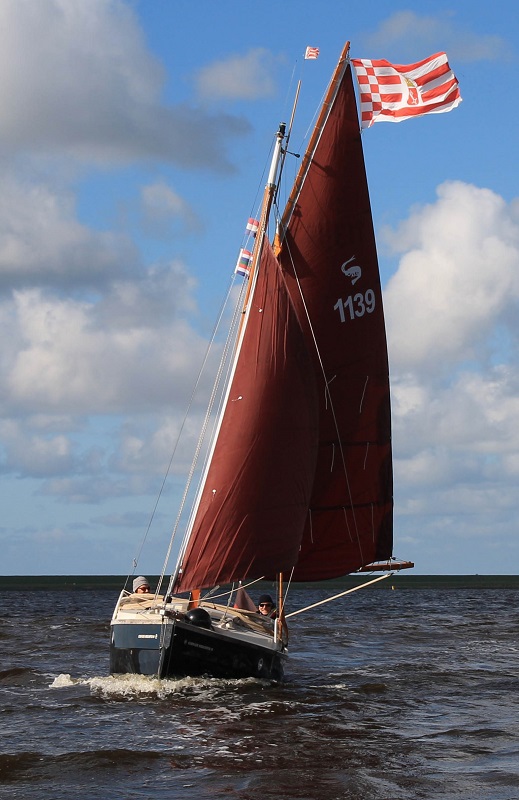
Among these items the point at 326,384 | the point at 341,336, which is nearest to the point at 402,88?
the point at 341,336

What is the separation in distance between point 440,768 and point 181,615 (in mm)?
7666

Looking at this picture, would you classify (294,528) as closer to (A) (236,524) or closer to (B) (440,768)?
(A) (236,524)

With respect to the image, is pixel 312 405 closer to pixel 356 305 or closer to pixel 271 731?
pixel 356 305

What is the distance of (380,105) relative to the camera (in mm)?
29672

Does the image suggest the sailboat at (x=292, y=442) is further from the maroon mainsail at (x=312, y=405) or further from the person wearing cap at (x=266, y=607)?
the person wearing cap at (x=266, y=607)

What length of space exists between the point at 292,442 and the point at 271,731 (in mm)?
7158

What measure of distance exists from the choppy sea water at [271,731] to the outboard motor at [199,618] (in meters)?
1.31

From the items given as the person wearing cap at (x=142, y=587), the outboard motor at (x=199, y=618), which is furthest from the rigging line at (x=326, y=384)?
the outboard motor at (x=199, y=618)

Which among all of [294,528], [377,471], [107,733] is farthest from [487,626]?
[107,733]

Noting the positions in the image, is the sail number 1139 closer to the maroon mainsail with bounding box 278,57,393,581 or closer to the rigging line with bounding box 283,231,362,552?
the maroon mainsail with bounding box 278,57,393,581

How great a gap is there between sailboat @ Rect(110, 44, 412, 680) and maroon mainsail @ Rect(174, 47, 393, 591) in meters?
0.03

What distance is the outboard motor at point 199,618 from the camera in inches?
977

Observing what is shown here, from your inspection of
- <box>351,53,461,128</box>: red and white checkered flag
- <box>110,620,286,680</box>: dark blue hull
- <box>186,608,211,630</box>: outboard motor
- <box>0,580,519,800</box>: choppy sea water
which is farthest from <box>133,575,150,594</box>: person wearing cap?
<box>351,53,461,128</box>: red and white checkered flag

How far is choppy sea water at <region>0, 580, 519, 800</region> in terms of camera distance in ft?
57.3
